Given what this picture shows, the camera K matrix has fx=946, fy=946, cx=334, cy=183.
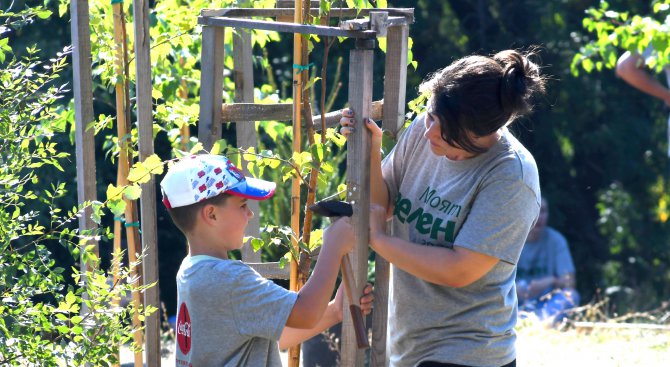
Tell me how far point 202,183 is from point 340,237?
13.7 inches

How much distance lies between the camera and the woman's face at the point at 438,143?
2.24m

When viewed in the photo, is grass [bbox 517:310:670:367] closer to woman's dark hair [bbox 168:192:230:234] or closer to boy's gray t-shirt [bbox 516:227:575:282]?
boy's gray t-shirt [bbox 516:227:575:282]

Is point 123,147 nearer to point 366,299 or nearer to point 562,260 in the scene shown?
point 366,299

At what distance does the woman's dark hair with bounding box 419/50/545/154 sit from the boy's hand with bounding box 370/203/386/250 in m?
0.26

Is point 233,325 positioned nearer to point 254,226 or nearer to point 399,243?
point 399,243

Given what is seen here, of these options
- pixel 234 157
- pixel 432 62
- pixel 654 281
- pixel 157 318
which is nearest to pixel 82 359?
pixel 157 318

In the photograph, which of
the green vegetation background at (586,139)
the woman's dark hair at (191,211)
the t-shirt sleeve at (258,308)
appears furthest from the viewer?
the green vegetation background at (586,139)

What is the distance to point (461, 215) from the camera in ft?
7.52

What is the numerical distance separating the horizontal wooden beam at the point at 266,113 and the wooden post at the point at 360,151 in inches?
15.2

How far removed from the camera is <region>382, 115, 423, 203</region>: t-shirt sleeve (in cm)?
246

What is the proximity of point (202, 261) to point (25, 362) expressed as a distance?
2.20ft

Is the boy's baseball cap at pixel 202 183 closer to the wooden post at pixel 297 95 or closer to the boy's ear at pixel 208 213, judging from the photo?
the boy's ear at pixel 208 213

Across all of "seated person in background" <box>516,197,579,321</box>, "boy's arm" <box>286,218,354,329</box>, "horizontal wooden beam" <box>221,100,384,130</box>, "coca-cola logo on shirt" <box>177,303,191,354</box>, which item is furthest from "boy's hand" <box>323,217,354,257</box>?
"seated person in background" <box>516,197,579,321</box>

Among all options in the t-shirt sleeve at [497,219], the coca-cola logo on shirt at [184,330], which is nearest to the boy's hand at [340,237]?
the t-shirt sleeve at [497,219]
